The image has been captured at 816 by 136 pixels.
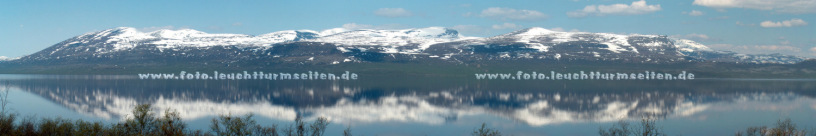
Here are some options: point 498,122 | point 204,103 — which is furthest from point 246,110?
point 498,122

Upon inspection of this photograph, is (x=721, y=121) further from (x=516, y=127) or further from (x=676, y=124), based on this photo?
(x=516, y=127)

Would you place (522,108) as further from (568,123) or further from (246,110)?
(246,110)

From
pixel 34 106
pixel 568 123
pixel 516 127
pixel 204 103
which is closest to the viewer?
pixel 516 127

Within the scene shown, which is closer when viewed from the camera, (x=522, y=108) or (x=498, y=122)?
(x=498, y=122)

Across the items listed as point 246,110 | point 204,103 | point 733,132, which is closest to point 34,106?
point 204,103

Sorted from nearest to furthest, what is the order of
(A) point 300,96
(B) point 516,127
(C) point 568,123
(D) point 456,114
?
(B) point 516,127 < (C) point 568,123 < (D) point 456,114 < (A) point 300,96

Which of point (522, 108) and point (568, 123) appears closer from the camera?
point (568, 123)

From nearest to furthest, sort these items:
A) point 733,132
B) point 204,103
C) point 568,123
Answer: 1. point 733,132
2. point 568,123
3. point 204,103

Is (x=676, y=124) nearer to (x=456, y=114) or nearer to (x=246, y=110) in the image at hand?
(x=456, y=114)

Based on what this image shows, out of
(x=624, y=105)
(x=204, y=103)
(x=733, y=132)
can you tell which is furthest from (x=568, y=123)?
(x=204, y=103)

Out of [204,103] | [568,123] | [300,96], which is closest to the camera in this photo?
[568,123]
